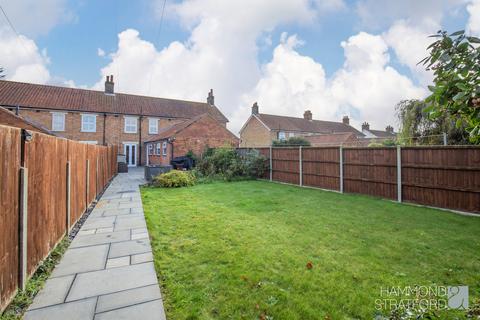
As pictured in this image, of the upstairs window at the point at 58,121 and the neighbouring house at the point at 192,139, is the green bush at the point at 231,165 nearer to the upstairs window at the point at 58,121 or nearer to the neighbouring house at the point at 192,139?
the neighbouring house at the point at 192,139

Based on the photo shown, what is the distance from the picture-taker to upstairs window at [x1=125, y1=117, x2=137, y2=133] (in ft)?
80.5

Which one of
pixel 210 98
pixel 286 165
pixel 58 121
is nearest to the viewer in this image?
pixel 286 165

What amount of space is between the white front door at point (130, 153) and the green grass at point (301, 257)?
2041 centimetres

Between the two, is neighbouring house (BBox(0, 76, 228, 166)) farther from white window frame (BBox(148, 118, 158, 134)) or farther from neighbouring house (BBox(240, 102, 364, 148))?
neighbouring house (BBox(240, 102, 364, 148))

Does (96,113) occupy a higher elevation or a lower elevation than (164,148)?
higher

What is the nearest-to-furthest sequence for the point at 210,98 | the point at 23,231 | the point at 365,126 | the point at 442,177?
1. the point at 23,231
2. the point at 442,177
3. the point at 210,98
4. the point at 365,126

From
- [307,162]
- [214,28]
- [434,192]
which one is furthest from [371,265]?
[214,28]

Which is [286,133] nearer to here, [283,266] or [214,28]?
[214,28]

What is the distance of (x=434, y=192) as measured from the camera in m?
6.62

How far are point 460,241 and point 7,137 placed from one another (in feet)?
21.0

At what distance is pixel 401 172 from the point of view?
732cm

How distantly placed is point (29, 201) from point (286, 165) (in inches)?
401

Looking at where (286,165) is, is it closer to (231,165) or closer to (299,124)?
(231,165)

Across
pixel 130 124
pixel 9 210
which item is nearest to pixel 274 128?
pixel 130 124
